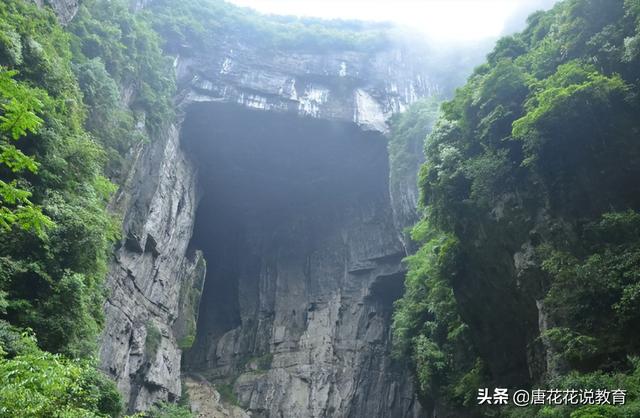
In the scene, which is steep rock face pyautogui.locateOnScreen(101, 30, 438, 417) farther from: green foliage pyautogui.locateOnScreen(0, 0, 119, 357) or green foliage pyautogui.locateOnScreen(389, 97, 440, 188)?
green foliage pyautogui.locateOnScreen(0, 0, 119, 357)

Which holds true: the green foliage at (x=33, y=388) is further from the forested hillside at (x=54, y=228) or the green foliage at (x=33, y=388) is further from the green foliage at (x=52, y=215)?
the green foliage at (x=52, y=215)

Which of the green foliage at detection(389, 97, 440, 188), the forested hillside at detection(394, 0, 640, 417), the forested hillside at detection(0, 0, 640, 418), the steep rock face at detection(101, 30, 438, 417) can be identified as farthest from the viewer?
the green foliage at detection(389, 97, 440, 188)

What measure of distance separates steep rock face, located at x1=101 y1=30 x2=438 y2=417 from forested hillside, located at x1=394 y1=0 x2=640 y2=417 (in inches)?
395

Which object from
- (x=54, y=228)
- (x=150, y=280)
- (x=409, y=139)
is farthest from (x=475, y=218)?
(x=409, y=139)

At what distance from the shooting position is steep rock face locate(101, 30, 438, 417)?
2030 centimetres

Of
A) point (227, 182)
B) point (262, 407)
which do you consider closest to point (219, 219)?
point (227, 182)

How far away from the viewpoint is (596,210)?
10523 mm

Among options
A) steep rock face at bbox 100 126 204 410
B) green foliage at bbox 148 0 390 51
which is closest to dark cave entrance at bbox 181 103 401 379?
steep rock face at bbox 100 126 204 410

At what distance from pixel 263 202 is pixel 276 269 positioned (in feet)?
15.9

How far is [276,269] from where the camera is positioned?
32.0 m

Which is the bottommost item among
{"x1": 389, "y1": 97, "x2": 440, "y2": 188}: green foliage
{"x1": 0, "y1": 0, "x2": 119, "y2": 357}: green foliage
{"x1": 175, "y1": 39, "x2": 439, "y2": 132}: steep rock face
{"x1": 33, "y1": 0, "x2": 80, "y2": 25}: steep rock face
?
{"x1": 0, "y1": 0, "x2": 119, "y2": 357}: green foliage

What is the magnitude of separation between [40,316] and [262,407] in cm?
1774

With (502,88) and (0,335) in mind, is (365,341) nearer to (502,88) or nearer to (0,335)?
(502,88)

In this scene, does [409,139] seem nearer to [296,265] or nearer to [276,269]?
[296,265]
